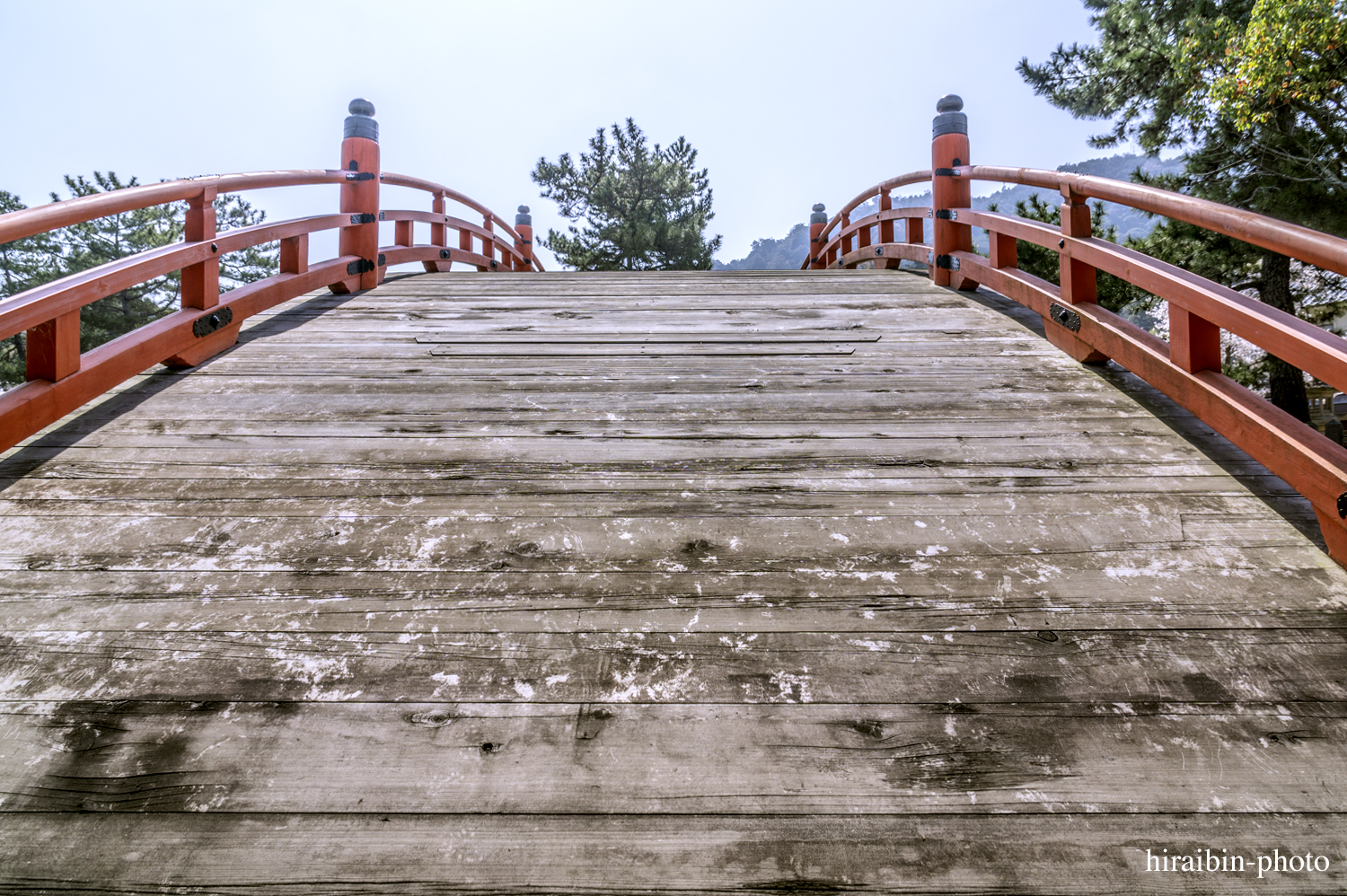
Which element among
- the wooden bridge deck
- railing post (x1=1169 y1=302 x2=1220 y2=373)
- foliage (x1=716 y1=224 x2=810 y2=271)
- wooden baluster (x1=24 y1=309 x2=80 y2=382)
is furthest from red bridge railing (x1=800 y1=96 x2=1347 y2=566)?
foliage (x1=716 y1=224 x2=810 y2=271)

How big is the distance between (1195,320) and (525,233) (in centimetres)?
1009

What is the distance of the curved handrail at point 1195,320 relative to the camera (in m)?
1.64

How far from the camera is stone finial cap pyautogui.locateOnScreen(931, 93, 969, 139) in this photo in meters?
4.14

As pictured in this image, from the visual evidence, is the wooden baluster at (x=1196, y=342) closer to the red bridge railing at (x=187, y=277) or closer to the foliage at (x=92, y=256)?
the red bridge railing at (x=187, y=277)

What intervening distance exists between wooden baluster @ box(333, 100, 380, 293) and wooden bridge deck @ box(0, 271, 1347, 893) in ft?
7.27

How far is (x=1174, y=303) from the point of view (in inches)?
86.4

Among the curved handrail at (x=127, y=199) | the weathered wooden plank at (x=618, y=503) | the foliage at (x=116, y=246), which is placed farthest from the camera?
the foliage at (x=116, y=246)

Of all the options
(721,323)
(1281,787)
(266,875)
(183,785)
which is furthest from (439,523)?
(721,323)

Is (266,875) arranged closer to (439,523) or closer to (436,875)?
(436,875)

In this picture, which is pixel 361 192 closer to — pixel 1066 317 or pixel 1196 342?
pixel 1066 317

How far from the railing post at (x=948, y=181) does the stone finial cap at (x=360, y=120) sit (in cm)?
368

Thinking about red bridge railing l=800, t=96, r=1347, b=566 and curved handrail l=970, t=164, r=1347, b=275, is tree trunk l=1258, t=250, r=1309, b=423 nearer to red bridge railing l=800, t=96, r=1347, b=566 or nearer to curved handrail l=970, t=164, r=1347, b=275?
red bridge railing l=800, t=96, r=1347, b=566

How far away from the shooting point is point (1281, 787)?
1080mm

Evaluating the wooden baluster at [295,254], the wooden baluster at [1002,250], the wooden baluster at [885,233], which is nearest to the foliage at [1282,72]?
the wooden baluster at [885,233]
